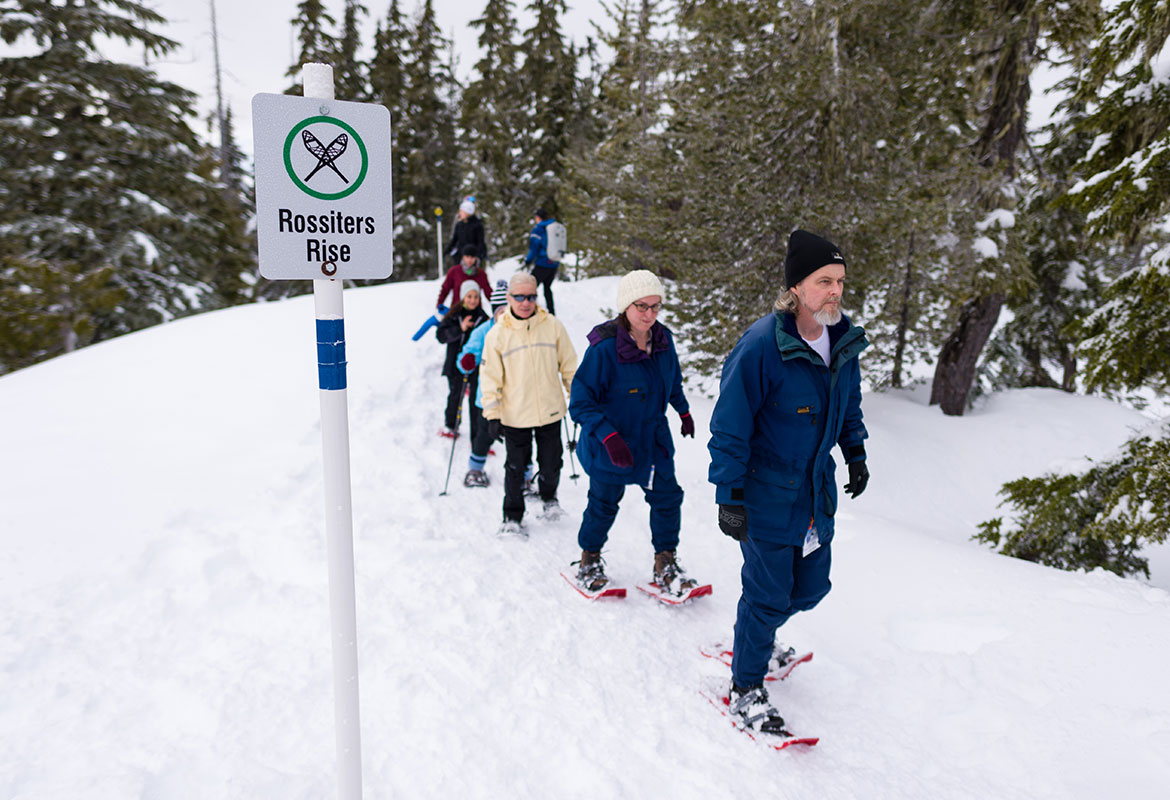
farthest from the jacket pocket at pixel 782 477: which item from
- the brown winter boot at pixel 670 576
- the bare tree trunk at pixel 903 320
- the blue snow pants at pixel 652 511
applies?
the bare tree trunk at pixel 903 320

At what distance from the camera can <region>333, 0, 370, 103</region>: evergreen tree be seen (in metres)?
28.1

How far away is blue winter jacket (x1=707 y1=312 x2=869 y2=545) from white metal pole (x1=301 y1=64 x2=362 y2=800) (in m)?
1.63

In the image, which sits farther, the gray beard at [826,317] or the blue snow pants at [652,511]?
Result: the blue snow pants at [652,511]

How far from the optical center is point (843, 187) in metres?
8.81

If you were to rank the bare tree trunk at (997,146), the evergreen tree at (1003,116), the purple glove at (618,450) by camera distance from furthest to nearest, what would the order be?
1. the bare tree trunk at (997,146)
2. the evergreen tree at (1003,116)
3. the purple glove at (618,450)

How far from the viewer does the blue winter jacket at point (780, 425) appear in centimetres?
285

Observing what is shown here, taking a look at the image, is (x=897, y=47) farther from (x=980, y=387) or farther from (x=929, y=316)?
(x=980, y=387)

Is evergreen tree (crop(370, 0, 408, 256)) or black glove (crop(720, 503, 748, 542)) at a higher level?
evergreen tree (crop(370, 0, 408, 256))

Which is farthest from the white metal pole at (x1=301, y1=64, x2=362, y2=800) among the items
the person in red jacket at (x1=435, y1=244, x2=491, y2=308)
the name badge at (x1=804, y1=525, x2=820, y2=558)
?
the person in red jacket at (x1=435, y1=244, x2=491, y2=308)

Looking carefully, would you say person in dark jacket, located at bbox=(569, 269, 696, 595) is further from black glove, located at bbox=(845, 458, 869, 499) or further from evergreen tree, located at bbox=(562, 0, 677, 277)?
evergreen tree, located at bbox=(562, 0, 677, 277)

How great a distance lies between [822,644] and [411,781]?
2708 millimetres

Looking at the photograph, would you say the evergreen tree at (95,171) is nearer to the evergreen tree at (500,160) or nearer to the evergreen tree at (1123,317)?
the evergreen tree at (500,160)

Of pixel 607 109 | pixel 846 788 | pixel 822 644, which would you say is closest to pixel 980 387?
pixel 607 109

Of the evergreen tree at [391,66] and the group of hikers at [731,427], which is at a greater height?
the evergreen tree at [391,66]
